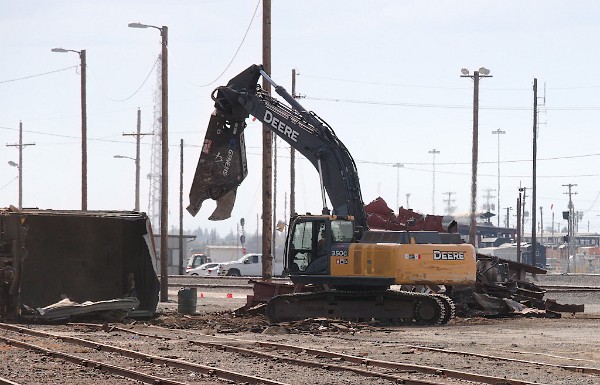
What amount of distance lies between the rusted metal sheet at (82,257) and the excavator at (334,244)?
119 inches

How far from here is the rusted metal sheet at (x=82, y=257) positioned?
2900cm

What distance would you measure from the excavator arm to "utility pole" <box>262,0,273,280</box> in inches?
167

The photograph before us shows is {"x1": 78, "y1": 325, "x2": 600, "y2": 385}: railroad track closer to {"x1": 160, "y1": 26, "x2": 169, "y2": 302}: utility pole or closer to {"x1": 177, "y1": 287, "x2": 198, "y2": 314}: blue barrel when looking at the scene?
{"x1": 177, "y1": 287, "x2": 198, "y2": 314}: blue barrel

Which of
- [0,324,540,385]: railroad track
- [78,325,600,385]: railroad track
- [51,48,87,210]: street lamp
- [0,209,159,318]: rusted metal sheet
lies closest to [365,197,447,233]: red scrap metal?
[0,209,159,318]: rusted metal sheet

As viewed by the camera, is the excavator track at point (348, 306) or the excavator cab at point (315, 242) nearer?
the excavator cab at point (315, 242)

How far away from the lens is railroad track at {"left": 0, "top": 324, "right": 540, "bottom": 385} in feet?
52.0

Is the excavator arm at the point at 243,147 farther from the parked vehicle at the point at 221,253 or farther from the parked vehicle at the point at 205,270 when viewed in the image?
the parked vehicle at the point at 221,253

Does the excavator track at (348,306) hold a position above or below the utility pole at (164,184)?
below

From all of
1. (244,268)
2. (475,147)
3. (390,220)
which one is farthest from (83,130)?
(390,220)

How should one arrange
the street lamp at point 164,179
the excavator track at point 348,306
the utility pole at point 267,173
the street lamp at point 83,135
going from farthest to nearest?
the street lamp at point 83,135 < the street lamp at point 164,179 < the utility pole at point 267,173 < the excavator track at point 348,306

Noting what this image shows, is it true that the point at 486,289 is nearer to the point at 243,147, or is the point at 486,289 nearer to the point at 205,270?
the point at 243,147

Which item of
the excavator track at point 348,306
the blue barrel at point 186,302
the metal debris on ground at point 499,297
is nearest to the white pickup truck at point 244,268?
the blue barrel at point 186,302

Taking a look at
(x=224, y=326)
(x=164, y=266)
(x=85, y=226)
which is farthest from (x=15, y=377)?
(x=164, y=266)

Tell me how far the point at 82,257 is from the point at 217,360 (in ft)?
41.6
